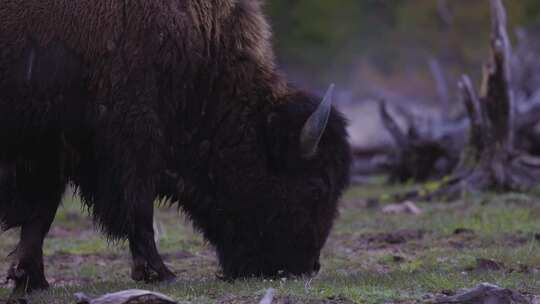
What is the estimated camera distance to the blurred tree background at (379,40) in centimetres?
4059

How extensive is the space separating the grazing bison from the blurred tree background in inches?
1210

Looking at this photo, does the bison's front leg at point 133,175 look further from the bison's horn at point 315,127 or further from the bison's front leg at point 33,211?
the bison's horn at point 315,127

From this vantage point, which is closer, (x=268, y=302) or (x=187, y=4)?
(x=268, y=302)

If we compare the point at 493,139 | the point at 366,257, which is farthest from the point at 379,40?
the point at 366,257

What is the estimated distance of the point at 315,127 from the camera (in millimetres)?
7312

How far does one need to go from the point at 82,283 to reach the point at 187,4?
2.28m

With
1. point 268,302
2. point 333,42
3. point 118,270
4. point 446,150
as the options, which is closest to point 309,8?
point 333,42

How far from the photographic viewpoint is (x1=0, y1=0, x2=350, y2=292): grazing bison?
6805 millimetres

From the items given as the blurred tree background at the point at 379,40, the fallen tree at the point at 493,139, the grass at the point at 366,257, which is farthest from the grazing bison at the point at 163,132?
the blurred tree background at the point at 379,40

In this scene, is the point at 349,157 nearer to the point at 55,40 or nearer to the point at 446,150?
the point at 55,40

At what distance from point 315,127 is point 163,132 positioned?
1047mm

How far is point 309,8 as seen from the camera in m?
41.9

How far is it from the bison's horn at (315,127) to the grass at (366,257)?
3.01 ft

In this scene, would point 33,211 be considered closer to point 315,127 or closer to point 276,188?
point 276,188
